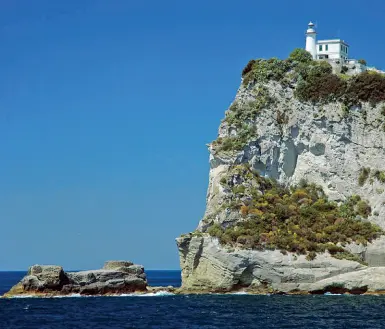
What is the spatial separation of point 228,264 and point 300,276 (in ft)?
18.9

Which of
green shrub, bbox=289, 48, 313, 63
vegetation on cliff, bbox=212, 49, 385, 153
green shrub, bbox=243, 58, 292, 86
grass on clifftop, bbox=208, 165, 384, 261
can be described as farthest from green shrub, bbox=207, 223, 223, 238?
green shrub, bbox=289, 48, 313, 63

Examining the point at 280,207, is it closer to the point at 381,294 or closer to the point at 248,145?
the point at 248,145

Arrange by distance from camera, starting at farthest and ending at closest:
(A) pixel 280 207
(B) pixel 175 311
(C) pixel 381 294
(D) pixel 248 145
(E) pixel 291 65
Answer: (E) pixel 291 65 < (D) pixel 248 145 < (A) pixel 280 207 < (C) pixel 381 294 < (B) pixel 175 311

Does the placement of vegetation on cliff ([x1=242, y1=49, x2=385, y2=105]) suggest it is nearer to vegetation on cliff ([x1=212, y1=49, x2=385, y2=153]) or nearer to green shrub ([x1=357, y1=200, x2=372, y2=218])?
vegetation on cliff ([x1=212, y1=49, x2=385, y2=153])

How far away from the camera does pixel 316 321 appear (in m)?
43.1

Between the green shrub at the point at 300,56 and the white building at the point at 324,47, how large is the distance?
486cm

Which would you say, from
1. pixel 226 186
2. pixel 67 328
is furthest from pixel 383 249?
pixel 67 328

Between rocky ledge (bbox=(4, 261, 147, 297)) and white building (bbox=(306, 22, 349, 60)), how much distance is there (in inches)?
1265

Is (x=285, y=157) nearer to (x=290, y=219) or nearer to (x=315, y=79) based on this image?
(x=315, y=79)

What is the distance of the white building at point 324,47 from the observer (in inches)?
3223

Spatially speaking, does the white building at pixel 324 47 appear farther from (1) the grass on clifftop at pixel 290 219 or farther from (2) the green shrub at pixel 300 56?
(1) the grass on clifftop at pixel 290 219

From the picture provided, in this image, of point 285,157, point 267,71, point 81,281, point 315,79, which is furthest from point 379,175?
point 81,281

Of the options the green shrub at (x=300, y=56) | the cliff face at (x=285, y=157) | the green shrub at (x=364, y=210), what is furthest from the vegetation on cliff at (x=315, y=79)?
the green shrub at (x=364, y=210)

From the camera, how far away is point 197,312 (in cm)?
4803
